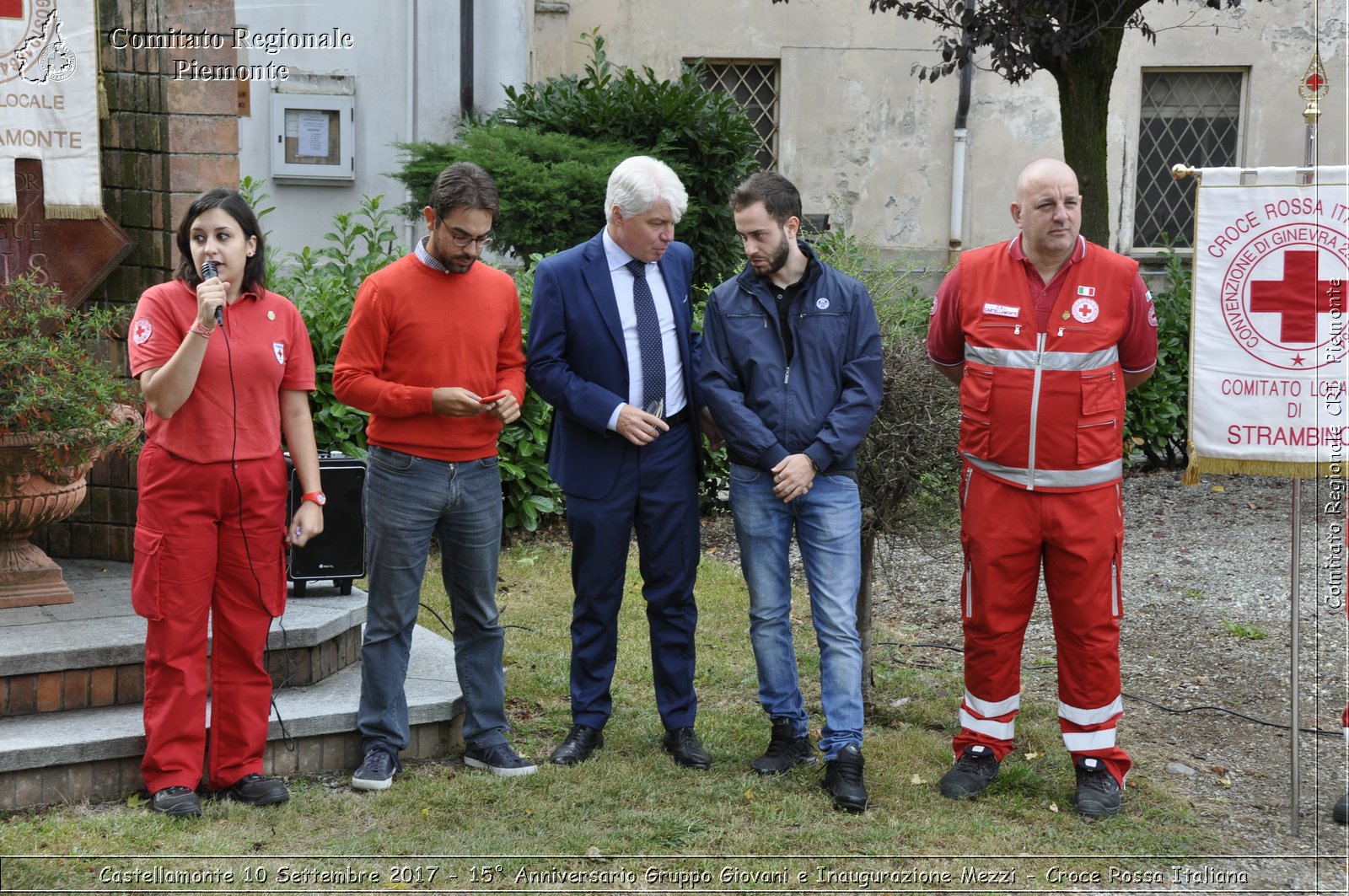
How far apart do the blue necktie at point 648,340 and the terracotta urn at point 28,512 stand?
2132 mm

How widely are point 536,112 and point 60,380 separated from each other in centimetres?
671

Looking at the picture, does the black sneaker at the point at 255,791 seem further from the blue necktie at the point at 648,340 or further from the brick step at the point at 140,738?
the blue necktie at the point at 648,340

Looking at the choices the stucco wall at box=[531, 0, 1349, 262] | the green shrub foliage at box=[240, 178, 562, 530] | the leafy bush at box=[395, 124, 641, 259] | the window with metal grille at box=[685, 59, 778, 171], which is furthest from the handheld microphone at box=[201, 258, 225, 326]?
the window with metal grille at box=[685, 59, 778, 171]

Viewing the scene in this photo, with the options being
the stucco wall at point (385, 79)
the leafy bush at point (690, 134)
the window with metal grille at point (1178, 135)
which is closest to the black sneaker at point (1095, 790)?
the leafy bush at point (690, 134)

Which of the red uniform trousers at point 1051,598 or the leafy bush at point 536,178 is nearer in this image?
the red uniform trousers at point 1051,598

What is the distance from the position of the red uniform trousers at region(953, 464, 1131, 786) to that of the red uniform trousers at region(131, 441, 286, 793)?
92.3 inches

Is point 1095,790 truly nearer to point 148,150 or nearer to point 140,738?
point 140,738

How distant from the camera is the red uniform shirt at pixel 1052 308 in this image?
14.4 ft

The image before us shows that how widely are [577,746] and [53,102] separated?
343cm

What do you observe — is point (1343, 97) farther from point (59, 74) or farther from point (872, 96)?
point (59, 74)

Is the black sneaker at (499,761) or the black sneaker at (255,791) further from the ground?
the black sneaker at (255,791)

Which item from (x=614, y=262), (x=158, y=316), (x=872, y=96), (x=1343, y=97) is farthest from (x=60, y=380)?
(x=1343, y=97)

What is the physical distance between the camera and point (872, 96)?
45.1 feet

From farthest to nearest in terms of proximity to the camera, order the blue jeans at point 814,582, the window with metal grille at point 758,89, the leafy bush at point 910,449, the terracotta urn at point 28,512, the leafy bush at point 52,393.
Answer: the window with metal grille at point 758,89 → the leafy bush at point 910,449 → the terracotta urn at point 28,512 → the leafy bush at point 52,393 → the blue jeans at point 814,582
